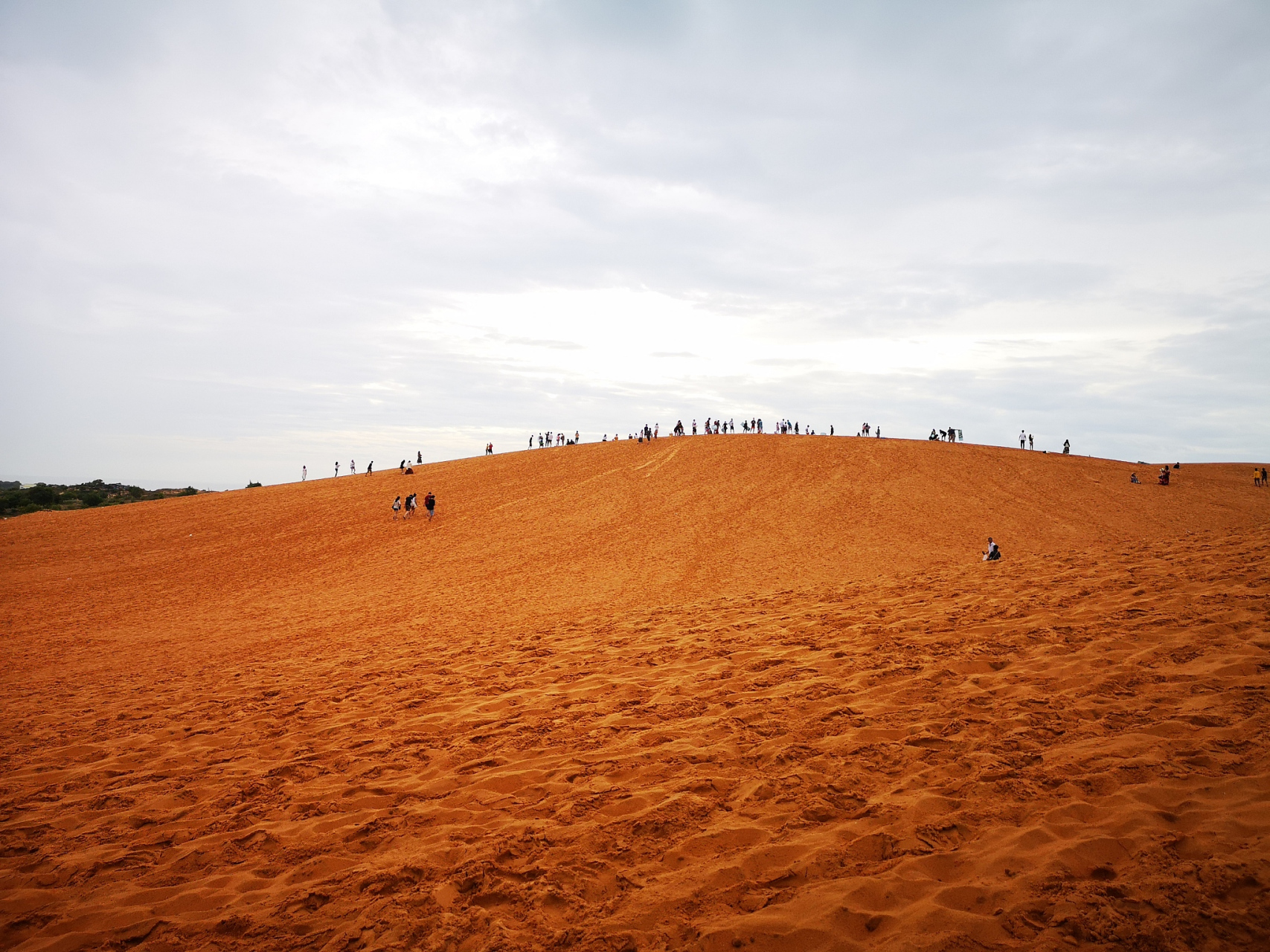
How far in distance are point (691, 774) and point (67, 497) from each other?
6783 centimetres

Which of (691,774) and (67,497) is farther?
(67,497)

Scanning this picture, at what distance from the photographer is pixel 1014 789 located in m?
4.59

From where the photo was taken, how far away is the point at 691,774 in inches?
215

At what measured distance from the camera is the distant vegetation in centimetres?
4650

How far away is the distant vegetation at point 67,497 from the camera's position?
46500 millimetres

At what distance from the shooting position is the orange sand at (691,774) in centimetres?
371

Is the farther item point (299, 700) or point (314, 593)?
point (314, 593)

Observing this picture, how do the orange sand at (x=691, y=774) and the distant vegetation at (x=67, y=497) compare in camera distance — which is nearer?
the orange sand at (x=691, y=774)

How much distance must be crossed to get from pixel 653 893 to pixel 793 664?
4.51m

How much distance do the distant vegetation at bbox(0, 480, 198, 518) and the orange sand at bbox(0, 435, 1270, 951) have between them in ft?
141

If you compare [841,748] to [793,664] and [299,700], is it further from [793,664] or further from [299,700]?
[299,700]

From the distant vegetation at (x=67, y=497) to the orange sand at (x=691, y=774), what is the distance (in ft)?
141

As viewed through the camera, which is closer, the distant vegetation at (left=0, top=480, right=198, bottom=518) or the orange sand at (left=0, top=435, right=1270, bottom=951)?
the orange sand at (left=0, top=435, right=1270, bottom=951)

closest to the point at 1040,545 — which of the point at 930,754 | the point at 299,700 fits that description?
the point at 930,754
